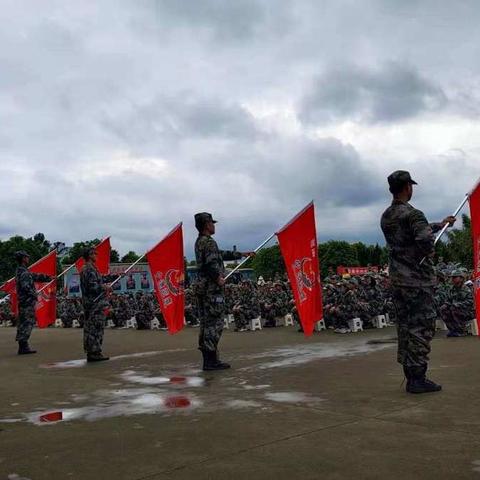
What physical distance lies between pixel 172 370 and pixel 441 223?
3972mm

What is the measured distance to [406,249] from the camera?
17.4 ft

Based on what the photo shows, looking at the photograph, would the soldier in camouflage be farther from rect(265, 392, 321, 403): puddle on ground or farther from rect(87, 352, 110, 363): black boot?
rect(87, 352, 110, 363): black boot

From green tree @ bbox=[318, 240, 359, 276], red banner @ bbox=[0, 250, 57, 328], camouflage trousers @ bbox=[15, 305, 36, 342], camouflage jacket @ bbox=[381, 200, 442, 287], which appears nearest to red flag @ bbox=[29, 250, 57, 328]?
red banner @ bbox=[0, 250, 57, 328]

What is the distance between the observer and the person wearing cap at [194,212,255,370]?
24.2ft

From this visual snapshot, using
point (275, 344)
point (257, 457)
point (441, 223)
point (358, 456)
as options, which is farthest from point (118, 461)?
point (275, 344)

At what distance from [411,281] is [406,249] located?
Answer: 30 cm

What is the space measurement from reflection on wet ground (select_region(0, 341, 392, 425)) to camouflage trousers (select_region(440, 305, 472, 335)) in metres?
3.87

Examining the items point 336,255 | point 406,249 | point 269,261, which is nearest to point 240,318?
point 406,249

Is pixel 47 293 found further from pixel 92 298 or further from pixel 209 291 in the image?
pixel 209 291

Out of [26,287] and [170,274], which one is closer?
[26,287]

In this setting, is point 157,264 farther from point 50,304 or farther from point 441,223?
point 441,223

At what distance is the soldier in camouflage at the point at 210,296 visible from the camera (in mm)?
7379

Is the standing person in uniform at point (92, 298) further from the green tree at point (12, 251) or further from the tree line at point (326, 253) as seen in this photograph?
the green tree at point (12, 251)

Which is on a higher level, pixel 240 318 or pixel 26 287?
pixel 26 287
